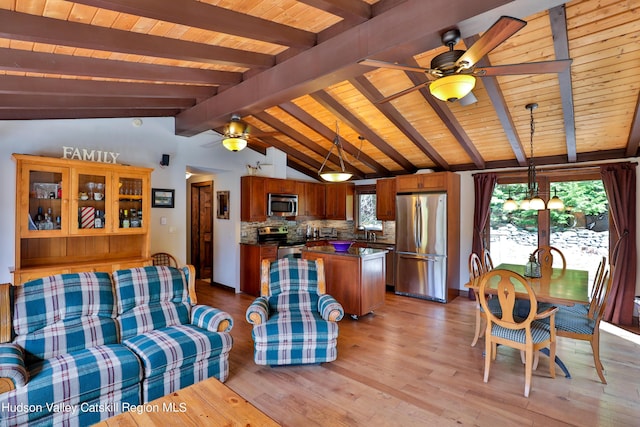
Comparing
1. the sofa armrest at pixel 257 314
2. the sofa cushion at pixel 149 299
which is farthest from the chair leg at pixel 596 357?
the sofa cushion at pixel 149 299

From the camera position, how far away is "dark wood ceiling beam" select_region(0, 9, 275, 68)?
2230 mm

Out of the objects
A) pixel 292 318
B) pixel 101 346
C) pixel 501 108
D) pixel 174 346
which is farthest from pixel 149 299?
pixel 501 108

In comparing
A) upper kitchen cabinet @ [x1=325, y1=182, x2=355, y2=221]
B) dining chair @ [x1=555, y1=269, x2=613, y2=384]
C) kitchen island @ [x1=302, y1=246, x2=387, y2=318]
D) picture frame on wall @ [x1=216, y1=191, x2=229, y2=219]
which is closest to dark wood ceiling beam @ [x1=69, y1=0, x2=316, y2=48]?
kitchen island @ [x1=302, y1=246, x2=387, y2=318]

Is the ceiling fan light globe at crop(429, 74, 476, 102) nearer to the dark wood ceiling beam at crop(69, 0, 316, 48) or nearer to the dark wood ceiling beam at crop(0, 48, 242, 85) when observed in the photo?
the dark wood ceiling beam at crop(69, 0, 316, 48)

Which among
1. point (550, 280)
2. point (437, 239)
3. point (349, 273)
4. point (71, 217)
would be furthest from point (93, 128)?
point (550, 280)

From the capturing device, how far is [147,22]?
2.55 meters

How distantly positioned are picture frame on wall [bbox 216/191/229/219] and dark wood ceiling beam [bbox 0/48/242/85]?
3.08m

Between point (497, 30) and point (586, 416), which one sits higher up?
point (497, 30)

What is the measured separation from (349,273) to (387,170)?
10.1ft

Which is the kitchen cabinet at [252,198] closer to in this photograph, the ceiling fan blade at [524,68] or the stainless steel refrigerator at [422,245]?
the stainless steel refrigerator at [422,245]

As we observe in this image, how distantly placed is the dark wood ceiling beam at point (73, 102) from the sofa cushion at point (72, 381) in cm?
278

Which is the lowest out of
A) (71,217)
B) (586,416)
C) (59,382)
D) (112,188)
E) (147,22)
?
(586,416)

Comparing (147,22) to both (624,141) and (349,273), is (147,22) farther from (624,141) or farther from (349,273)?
(624,141)

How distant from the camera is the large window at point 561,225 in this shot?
16.1 ft
